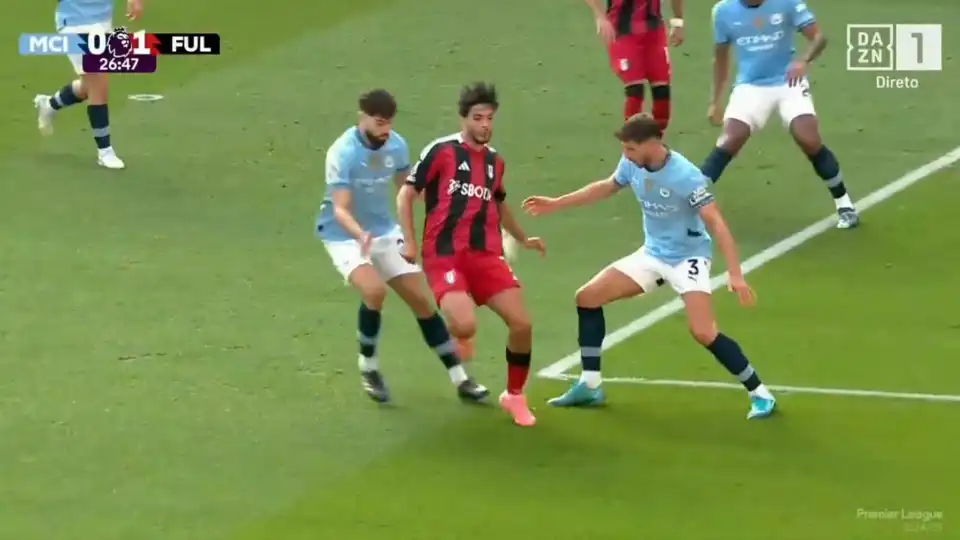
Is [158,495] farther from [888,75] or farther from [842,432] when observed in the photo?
[888,75]

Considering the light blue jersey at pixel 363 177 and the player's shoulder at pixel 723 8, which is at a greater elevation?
the player's shoulder at pixel 723 8

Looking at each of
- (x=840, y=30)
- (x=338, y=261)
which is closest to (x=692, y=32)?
(x=840, y=30)

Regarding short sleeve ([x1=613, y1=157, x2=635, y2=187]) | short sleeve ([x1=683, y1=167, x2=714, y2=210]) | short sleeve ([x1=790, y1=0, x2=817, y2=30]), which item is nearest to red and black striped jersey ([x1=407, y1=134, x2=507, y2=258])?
short sleeve ([x1=613, y1=157, x2=635, y2=187])

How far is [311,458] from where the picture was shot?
12.8 metres

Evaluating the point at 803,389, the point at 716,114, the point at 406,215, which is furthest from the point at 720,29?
the point at 406,215

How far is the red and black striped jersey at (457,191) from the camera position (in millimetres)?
13547

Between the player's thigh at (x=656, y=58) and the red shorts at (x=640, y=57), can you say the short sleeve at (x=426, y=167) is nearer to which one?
the red shorts at (x=640, y=57)

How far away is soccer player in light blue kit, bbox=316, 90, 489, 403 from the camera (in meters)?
13.6

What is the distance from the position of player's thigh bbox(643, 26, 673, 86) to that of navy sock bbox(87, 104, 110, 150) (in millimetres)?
5490

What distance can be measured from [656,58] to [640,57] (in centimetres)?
18

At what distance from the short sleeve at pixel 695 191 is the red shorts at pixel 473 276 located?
1.33 metres

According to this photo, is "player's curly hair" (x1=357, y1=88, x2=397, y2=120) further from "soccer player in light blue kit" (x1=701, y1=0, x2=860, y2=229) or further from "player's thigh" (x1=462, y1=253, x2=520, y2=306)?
"soccer player in light blue kit" (x1=701, y1=0, x2=860, y2=229)

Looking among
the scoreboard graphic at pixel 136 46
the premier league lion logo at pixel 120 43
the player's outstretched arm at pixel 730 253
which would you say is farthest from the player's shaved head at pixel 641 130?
the premier league lion logo at pixel 120 43

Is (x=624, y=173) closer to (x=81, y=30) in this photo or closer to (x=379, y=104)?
(x=379, y=104)
